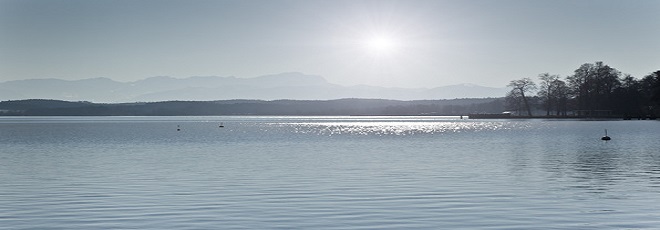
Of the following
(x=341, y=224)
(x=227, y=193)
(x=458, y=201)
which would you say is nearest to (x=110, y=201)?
(x=227, y=193)

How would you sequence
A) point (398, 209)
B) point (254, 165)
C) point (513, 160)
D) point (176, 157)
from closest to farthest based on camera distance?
point (398, 209)
point (254, 165)
point (513, 160)
point (176, 157)

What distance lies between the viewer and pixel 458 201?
27594mm

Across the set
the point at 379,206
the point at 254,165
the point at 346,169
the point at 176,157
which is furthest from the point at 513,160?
the point at 379,206

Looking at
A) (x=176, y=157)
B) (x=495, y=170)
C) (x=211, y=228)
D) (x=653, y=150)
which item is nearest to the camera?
(x=211, y=228)

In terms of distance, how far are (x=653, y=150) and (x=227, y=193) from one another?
4333cm

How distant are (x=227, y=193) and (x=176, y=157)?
87.4ft

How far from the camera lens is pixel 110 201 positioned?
92.4 feet

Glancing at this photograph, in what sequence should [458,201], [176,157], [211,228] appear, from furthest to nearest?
[176,157]
[458,201]
[211,228]

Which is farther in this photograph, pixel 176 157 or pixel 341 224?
pixel 176 157

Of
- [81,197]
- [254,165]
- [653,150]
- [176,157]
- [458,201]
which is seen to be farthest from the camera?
[653,150]

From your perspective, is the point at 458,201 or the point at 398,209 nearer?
the point at 398,209

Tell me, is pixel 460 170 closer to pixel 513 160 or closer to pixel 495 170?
pixel 495 170

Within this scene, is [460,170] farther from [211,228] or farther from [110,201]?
[211,228]

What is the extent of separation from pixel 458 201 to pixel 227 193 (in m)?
9.19
